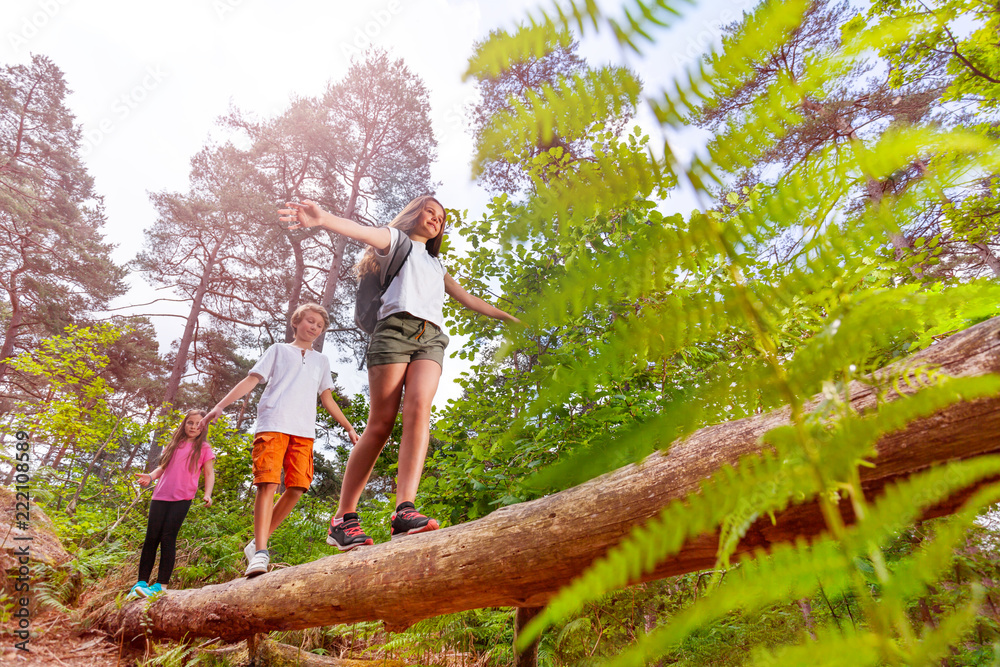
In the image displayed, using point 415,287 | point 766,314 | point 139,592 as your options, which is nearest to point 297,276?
point 139,592

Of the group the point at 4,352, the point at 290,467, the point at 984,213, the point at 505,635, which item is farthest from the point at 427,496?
the point at 4,352

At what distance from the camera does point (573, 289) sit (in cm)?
47

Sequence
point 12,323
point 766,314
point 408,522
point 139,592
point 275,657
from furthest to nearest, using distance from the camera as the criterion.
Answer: point 12,323 < point 139,592 < point 275,657 < point 408,522 < point 766,314

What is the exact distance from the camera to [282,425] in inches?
118

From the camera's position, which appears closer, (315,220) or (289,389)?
(315,220)

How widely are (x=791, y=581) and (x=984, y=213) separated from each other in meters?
6.06

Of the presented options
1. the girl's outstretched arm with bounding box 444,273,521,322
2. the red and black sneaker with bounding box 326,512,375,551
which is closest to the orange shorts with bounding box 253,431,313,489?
the red and black sneaker with bounding box 326,512,375,551

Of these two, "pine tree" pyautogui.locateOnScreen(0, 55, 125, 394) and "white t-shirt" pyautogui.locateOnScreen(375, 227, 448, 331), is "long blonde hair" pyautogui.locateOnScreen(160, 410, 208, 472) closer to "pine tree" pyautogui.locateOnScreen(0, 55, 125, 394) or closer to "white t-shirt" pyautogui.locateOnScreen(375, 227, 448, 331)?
"white t-shirt" pyautogui.locateOnScreen(375, 227, 448, 331)

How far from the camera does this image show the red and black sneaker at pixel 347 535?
2.35 metres

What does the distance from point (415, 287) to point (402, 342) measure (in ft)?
0.96

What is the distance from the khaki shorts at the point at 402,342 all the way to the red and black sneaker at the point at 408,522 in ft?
2.22

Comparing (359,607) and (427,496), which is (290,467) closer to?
(427,496)

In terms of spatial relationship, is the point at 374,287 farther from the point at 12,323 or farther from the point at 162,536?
the point at 12,323

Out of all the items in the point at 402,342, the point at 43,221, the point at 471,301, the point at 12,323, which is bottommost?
the point at 402,342
